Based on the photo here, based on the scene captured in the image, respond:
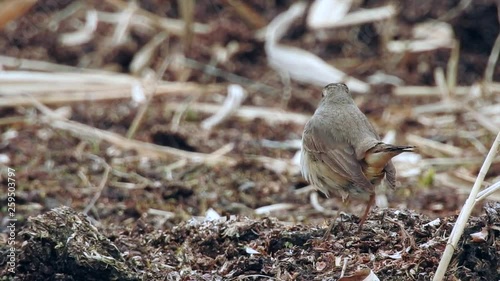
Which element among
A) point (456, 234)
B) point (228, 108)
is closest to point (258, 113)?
point (228, 108)

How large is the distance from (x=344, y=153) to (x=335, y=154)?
0.18 ft

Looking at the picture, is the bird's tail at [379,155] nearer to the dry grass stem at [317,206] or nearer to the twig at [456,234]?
the twig at [456,234]

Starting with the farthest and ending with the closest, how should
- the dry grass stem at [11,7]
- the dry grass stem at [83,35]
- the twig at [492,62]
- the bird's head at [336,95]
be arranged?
the dry grass stem at [83,35] < the twig at [492,62] < the dry grass stem at [11,7] < the bird's head at [336,95]

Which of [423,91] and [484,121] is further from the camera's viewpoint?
[423,91]

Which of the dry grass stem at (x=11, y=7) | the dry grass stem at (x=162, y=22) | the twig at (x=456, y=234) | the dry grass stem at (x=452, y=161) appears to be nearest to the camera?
the twig at (x=456, y=234)

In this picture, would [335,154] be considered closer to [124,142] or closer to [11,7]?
[124,142]

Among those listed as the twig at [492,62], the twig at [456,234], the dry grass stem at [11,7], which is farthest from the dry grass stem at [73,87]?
the twig at [456,234]

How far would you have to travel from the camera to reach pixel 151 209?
5.91m

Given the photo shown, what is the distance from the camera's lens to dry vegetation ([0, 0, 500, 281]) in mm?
3969

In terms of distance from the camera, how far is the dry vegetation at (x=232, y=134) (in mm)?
3969

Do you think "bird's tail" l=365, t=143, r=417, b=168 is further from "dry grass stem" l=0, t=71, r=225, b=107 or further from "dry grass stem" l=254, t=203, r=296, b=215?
"dry grass stem" l=0, t=71, r=225, b=107

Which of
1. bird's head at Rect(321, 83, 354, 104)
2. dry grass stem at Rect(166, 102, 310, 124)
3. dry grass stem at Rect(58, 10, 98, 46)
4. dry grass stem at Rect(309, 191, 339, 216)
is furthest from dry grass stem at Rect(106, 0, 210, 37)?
bird's head at Rect(321, 83, 354, 104)

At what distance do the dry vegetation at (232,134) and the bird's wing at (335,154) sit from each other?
212 mm

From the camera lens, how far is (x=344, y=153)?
15.1 ft
